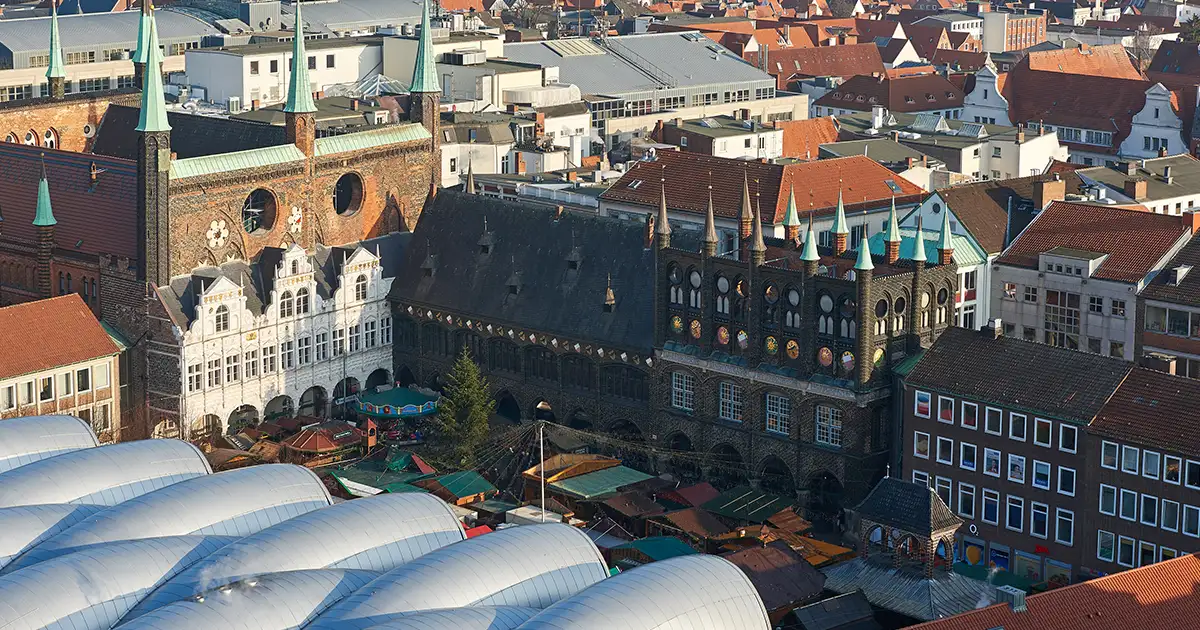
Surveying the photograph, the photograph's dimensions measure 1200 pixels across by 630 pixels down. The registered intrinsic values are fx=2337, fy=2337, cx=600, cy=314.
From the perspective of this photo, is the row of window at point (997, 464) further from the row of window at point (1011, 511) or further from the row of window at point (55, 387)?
the row of window at point (55, 387)

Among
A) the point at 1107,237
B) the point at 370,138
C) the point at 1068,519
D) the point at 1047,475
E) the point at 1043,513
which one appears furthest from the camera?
the point at 370,138

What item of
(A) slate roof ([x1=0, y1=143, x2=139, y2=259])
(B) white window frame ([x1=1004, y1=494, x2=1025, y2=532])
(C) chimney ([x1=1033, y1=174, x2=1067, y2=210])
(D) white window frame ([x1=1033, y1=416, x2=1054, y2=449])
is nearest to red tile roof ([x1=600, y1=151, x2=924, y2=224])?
(C) chimney ([x1=1033, y1=174, x2=1067, y2=210])

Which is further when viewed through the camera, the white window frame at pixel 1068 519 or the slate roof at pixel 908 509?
the white window frame at pixel 1068 519

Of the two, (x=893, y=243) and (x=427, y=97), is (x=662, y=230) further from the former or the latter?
(x=427, y=97)

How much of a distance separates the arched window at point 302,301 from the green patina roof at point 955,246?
38.0 metres

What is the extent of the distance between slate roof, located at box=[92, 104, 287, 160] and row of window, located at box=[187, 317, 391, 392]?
14.0 meters

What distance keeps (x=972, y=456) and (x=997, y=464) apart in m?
1.93

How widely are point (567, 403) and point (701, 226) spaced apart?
1617 centimetres

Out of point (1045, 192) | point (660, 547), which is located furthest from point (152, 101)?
point (1045, 192)

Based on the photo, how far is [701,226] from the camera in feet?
522

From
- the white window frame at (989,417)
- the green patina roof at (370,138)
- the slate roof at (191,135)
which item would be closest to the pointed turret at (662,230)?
the white window frame at (989,417)

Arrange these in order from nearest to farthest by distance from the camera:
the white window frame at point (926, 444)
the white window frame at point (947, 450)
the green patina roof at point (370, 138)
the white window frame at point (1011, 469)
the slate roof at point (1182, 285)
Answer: the white window frame at point (1011, 469) < the white window frame at point (947, 450) < the white window frame at point (926, 444) < the slate roof at point (1182, 285) < the green patina roof at point (370, 138)

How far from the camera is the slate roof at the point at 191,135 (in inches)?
6442

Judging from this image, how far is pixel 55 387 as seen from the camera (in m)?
147
